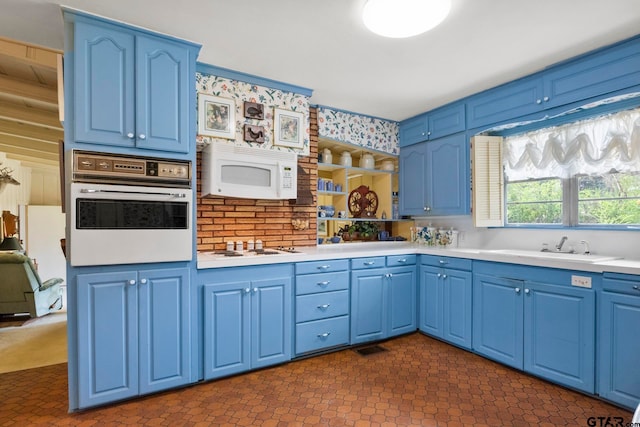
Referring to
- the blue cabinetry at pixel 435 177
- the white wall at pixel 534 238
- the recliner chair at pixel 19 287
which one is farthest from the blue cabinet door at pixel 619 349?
the recliner chair at pixel 19 287

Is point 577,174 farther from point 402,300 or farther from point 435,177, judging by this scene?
point 402,300

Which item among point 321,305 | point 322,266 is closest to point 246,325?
point 321,305

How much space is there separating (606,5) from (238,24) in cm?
216

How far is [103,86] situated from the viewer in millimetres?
1980

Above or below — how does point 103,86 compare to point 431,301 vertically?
above

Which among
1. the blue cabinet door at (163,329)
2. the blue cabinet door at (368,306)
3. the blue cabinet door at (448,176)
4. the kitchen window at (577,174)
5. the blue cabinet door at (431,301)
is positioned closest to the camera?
the blue cabinet door at (163,329)

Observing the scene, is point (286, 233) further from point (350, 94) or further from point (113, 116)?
point (113, 116)

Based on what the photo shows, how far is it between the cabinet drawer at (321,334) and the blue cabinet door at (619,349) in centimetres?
180

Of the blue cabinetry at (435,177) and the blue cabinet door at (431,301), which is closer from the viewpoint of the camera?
the blue cabinet door at (431,301)

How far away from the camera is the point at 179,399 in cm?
212

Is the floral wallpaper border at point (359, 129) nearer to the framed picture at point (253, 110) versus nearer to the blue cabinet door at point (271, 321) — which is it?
the framed picture at point (253, 110)

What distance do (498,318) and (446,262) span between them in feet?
2.10

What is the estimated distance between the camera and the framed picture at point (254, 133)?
2.90 metres

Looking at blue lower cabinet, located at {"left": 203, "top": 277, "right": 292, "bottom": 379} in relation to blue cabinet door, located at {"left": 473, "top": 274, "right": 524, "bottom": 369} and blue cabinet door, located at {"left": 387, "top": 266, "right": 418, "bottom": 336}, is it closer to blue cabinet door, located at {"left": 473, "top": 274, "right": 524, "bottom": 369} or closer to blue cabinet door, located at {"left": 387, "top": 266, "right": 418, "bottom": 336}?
blue cabinet door, located at {"left": 387, "top": 266, "right": 418, "bottom": 336}
